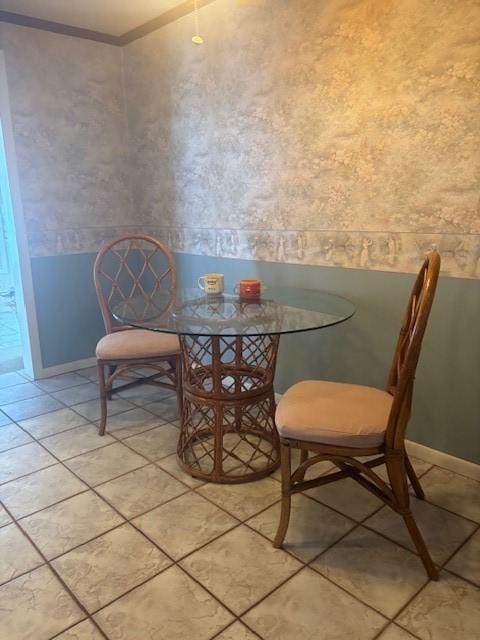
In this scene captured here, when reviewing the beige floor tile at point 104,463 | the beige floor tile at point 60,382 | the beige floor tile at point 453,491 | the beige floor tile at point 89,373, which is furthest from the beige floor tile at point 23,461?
the beige floor tile at point 453,491

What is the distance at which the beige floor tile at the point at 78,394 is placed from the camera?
113 inches

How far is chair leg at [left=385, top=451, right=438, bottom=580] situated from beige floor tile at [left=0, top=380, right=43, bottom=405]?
7.53ft

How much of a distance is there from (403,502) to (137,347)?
1424 millimetres

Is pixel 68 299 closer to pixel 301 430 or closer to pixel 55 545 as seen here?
pixel 55 545

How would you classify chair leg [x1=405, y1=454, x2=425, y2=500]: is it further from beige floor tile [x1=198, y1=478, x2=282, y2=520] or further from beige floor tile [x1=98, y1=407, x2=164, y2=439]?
beige floor tile [x1=98, y1=407, x2=164, y2=439]

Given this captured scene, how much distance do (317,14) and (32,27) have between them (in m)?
1.81

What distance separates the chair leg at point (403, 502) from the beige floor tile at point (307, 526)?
0.29 meters

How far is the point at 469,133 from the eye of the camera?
1748 millimetres

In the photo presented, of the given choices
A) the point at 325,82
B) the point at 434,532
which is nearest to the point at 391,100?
the point at 325,82

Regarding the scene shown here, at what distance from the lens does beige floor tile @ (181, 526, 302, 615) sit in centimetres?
142

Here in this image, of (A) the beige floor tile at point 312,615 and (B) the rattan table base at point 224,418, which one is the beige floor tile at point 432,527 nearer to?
(A) the beige floor tile at point 312,615

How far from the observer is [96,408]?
2760mm

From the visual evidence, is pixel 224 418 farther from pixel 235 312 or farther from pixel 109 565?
pixel 109 565

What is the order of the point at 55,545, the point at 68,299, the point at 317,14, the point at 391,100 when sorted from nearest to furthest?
1. the point at 55,545
2. the point at 391,100
3. the point at 317,14
4. the point at 68,299
